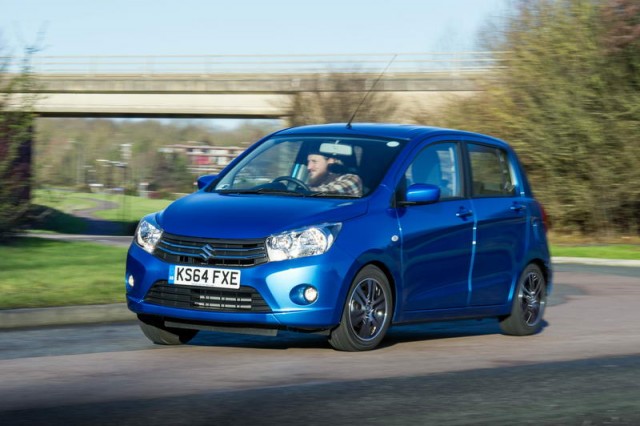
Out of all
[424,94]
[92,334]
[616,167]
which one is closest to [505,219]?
[92,334]

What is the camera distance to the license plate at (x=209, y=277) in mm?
8070

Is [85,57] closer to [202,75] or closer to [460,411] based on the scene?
[202,75]

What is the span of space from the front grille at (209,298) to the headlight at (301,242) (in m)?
0.31

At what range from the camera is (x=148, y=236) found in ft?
28.0

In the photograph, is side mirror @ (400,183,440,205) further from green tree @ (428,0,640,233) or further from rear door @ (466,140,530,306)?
green tree @ (428,0,640,233)

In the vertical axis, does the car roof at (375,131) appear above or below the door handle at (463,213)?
above

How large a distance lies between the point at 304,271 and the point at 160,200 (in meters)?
56.3

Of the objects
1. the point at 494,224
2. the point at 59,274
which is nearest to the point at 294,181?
the point at 494,224

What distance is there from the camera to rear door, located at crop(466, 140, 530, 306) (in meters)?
9.82

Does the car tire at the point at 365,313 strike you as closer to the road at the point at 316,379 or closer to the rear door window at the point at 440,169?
the road at the point at 316,379

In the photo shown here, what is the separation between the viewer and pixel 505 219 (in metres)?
10.2

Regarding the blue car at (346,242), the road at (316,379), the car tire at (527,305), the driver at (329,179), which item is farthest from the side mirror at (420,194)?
the car tire at (527,305)

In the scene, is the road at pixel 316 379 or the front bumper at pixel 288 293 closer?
the road at pixel 316 379

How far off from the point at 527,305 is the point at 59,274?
6.12 meters
